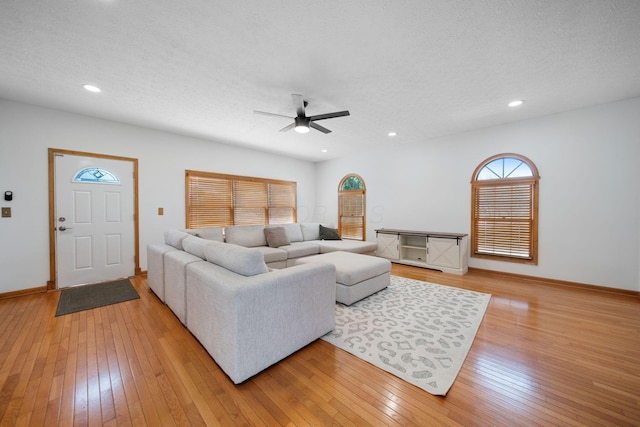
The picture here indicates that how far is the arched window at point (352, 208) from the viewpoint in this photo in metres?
6.32

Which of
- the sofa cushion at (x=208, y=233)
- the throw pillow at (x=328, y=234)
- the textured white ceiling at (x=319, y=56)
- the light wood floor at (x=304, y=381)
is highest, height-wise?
the textured white ceiling at (x=319, y=56)

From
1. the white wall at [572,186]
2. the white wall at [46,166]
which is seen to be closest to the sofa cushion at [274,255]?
the white wall at [46,166]

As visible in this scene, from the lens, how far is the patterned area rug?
1.83 meters

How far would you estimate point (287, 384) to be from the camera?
1.67 metres

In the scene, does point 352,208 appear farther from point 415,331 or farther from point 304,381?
point 304,381

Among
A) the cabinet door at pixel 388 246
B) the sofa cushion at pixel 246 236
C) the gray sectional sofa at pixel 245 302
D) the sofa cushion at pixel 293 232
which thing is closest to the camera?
the gray sectional sofa at pixel 245 302

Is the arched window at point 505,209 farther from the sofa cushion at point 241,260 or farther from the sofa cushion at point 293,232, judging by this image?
the sofa cushion at point 241,260

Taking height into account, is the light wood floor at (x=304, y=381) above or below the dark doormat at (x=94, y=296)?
below

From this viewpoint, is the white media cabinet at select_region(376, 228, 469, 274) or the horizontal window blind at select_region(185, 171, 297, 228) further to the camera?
the horizontal window blind at select_region(185, 171, 297, 228)

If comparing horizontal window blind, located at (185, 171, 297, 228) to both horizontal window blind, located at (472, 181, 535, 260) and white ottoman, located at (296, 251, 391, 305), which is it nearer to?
white ottoman, located at (296, 251, 391, 305)

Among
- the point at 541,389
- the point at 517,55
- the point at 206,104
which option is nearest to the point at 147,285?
the point at 206,104

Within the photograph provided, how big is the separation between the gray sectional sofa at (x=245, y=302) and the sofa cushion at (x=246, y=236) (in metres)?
1.65

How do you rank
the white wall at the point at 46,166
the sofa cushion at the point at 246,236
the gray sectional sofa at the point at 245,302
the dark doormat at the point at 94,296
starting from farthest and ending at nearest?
the sofa cushion at the point at 246,236
the white wall at the point at 46,166
the dark doormat at the point at 94,296
the gray sectional sofa at the point at 245,302

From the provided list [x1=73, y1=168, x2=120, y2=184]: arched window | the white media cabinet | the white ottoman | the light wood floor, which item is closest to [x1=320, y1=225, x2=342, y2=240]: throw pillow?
the white media cabinet
